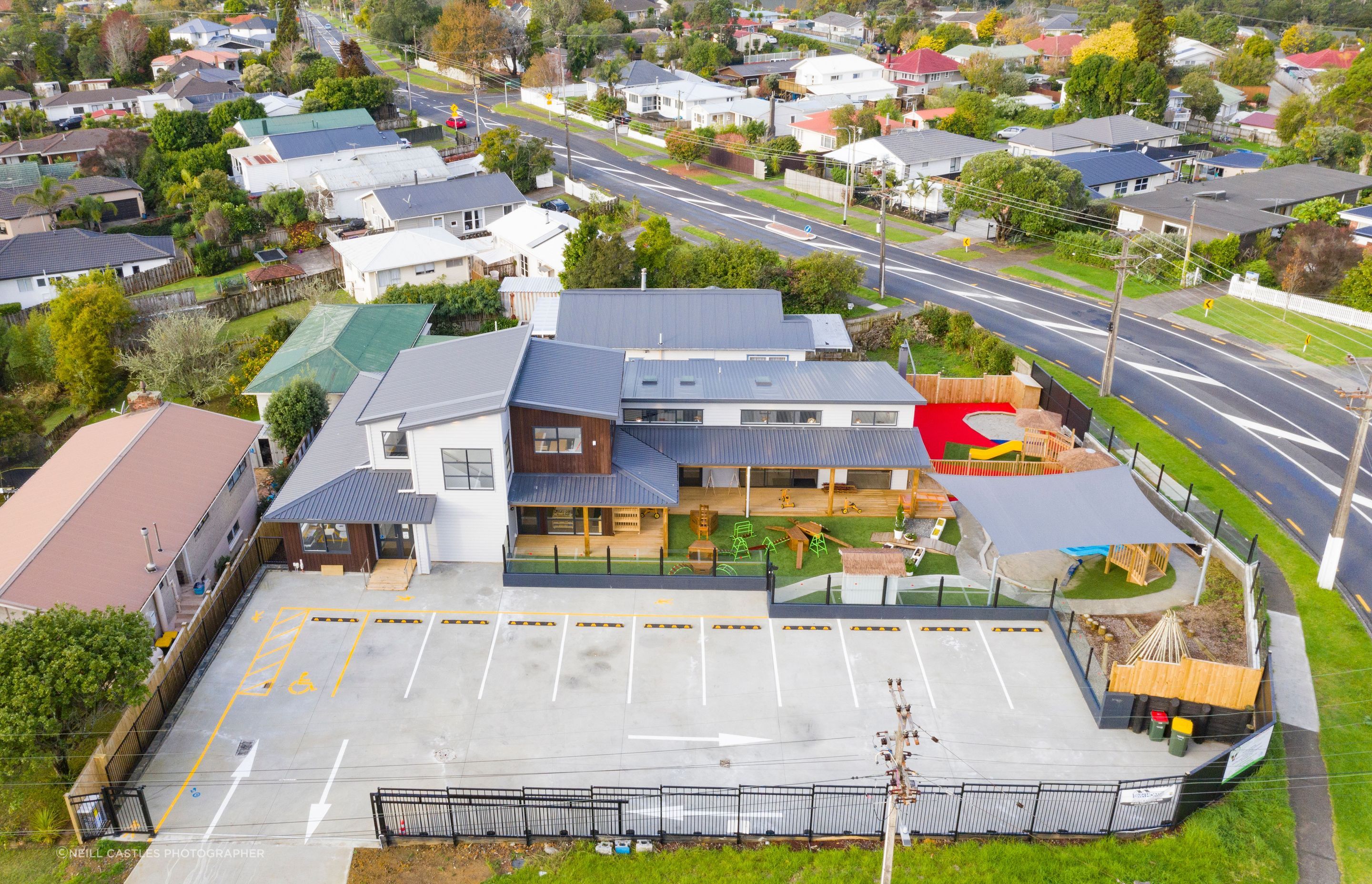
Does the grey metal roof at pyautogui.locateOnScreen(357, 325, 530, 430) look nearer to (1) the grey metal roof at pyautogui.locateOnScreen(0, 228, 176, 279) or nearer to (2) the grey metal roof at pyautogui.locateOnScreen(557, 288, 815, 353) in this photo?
(2) the grey metal roof at pyautogui.locateOnScreen(557, 288, 815, 353)

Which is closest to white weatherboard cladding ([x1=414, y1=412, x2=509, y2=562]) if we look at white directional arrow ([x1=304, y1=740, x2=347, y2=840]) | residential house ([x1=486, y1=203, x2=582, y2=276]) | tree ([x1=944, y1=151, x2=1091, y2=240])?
white directional arrow ([x1=304, y1=740, x2=347, y2=840])

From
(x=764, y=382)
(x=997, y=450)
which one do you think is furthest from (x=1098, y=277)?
(x=764, y=382)

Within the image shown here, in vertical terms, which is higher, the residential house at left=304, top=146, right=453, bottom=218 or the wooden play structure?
the residential house at left=304, top=146, right=453, bottom=218

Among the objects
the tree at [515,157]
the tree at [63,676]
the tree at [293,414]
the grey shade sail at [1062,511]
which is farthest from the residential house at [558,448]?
the tree at [515,157]

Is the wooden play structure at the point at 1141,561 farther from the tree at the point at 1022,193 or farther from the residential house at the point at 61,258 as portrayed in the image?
the residential house at the point at 61,258

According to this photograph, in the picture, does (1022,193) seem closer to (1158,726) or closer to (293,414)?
(1158,726)

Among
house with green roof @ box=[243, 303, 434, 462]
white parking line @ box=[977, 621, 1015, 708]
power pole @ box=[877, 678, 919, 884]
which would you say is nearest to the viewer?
power pole @ box=[877, 678, 919, 884]

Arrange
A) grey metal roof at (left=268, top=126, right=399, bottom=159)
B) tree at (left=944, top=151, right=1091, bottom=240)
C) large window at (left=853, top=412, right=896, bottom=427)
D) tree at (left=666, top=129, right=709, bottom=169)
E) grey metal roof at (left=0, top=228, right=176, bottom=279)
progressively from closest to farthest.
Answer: large window at (left=853, top=412, right=896, bottom=427)
grey metal roof at (left=0, top=228, right=176, bottom=279)
tree at (left=944, top=151, right=1091, bottom=240)
grey metal roof at (left=268, top=126, right=399, bottom=159)
tree at (left=666, top=129, right=709, bottom=169)
